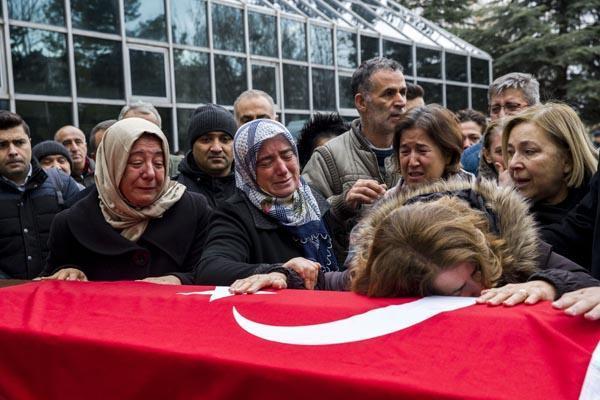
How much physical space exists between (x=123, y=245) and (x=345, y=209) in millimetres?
1065

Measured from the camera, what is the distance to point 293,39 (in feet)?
42.3

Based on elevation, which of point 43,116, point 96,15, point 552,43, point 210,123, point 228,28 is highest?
point 552,43

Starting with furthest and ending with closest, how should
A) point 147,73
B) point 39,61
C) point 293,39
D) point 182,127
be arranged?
point 293,39, point 182,127, point 147,73, point 39,61

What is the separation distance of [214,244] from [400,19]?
1516cm

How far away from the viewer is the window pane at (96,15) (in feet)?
31.4

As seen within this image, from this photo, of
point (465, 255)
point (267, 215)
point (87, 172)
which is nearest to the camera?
point (465, 255)

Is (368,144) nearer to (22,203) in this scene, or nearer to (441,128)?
(441,128)

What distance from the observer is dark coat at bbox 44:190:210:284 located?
9.74 feet

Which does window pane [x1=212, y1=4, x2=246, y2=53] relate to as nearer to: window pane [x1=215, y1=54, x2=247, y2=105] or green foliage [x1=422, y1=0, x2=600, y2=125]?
window pane [x1=215, y1=54, x2=247, y2=105]

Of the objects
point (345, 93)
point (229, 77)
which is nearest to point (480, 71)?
point (345, 93)

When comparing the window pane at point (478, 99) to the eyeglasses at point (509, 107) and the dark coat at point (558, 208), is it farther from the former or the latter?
the dark coat at point (558, 208)

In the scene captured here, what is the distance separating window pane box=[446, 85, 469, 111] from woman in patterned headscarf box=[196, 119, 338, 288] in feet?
47.3

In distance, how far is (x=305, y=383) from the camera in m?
1.67

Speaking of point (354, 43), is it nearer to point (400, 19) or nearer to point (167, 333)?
point (400, 19)
